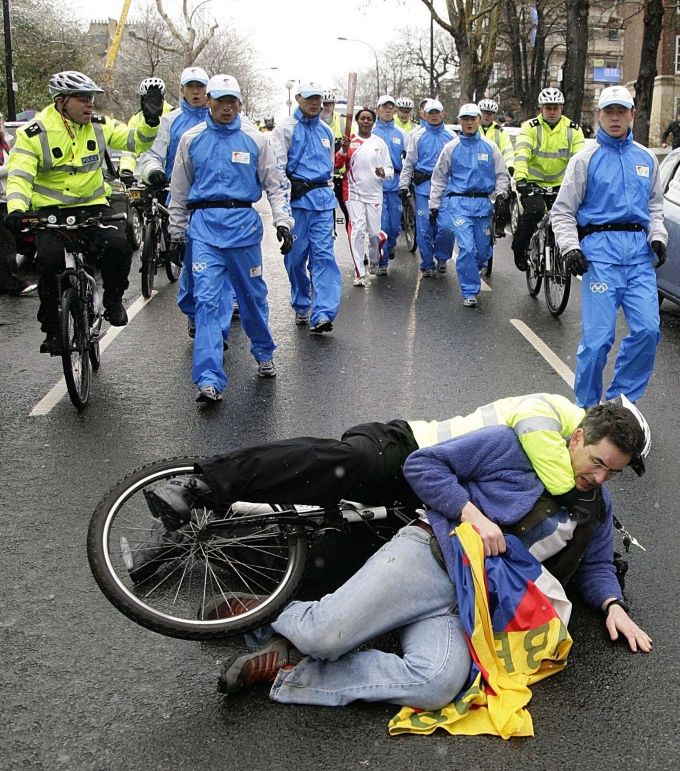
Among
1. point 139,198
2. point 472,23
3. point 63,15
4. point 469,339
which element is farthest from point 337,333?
point 63,15

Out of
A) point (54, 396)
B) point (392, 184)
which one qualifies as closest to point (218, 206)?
point (54, 396)

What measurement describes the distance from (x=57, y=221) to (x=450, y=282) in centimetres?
664

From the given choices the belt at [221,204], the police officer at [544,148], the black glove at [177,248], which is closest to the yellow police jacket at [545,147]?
the police officer at [544,148]

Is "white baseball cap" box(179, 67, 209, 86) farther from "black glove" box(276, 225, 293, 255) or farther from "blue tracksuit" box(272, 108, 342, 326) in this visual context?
"black glove" box(276, 225, 293, 255)

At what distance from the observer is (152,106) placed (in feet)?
28.9

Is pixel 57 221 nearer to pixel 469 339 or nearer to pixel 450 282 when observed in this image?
pixel 469 339

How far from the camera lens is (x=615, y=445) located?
11.6 ft

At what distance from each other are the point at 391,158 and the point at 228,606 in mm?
11330

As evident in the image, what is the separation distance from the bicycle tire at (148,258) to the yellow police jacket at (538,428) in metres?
7.54

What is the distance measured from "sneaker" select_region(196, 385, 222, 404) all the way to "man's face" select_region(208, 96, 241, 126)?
72.8 inches

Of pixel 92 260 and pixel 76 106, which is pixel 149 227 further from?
pixel 76 106

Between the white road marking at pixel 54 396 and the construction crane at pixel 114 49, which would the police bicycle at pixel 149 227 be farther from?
the construction crane at pixel 114 49

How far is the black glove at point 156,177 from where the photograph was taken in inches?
359

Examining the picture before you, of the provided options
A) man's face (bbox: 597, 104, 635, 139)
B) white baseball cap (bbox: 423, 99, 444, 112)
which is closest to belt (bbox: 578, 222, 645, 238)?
man's face (bbox: 597, 104, 635, 139)
